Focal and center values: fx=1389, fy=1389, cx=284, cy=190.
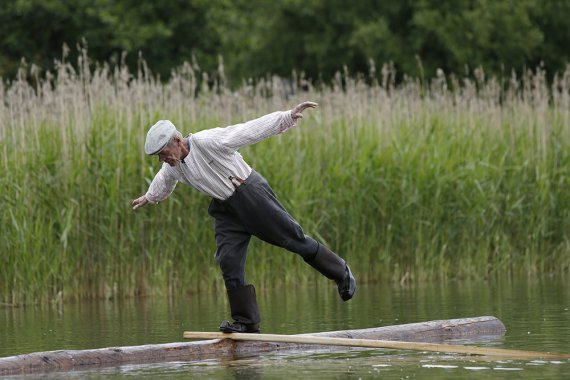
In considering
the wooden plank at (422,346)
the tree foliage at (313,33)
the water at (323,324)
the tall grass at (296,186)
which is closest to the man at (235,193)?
the water at (323,324)

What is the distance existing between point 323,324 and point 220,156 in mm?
2738

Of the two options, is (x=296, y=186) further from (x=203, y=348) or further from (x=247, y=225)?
(x=203, y=348)

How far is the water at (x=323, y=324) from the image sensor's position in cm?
888

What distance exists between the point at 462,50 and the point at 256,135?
21.7 metres

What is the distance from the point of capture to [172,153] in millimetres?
9906

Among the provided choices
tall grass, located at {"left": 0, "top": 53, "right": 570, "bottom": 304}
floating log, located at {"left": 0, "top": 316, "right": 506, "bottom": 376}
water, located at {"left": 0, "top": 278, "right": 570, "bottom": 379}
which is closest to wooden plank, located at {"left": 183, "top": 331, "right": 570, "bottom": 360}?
water, located at {"left": 0, "top": 278, "right": 570, "bottom": 379}

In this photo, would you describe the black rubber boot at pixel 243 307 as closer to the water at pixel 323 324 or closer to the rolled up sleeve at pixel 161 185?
the water at pixel 323 324

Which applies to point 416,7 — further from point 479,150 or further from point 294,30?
point 479,150

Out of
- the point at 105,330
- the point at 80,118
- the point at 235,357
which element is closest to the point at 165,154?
the point at 235,357

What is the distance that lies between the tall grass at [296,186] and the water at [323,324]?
487mm

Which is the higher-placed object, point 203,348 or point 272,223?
point 272,223

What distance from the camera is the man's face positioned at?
32.4 ft

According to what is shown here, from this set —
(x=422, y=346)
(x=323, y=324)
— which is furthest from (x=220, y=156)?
(x=323, y=324)

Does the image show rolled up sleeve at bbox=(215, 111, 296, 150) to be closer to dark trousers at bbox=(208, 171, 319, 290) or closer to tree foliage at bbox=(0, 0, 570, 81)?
dark trousers at bbox=(208, 171, 319, 290)
